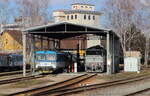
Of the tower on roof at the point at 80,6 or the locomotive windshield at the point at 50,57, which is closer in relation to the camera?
the locomotive windshield at the point at 50,57

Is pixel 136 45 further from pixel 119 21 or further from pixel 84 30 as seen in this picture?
pixel 84 30

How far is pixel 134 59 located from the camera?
46.5 meters

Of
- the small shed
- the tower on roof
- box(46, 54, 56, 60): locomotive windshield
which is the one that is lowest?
the small shed

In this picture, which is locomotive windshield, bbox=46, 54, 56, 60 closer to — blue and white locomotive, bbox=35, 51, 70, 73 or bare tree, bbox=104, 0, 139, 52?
blue and white locomotive, bbox=35, 51, 70, 73

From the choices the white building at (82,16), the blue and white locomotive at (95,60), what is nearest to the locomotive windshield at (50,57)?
the blue and white locomotive at (95,60)

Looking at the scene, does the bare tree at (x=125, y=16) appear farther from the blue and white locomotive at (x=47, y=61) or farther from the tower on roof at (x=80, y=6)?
the tower on roof at (x=80, y=6)

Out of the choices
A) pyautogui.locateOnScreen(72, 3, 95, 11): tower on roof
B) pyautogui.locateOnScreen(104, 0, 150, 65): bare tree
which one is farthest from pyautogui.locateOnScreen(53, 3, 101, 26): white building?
pyautogui.locateOnScreen(104, 0, 150, 65): bare tree

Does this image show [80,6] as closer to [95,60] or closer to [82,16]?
[82,16]

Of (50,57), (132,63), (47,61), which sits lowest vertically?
(132,63)

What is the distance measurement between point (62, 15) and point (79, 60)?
115 m

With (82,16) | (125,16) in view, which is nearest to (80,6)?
(82,16)

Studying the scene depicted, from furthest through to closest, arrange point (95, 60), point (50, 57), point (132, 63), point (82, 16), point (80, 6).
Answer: point (80, 6) → point (82, 16) → point (132, 63) → point (95, 60) → point (50, 57)

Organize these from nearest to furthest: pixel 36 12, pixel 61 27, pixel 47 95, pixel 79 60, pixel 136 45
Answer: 1. pixel 47 95
2. pixel 61 27
3. pixel 79 60
4. pixel 36 12
5. pixel 136 45

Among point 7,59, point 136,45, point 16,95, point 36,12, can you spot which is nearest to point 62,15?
point 136,45
